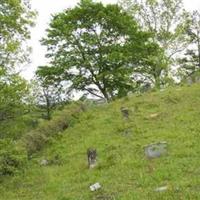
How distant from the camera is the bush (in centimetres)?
1872

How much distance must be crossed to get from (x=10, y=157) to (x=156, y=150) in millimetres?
5778

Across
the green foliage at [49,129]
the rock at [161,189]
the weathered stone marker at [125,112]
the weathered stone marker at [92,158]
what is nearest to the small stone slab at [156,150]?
the weathered stone marker at [92,158]

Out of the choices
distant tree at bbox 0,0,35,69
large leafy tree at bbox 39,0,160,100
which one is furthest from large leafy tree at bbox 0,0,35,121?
large leafy tree at bbox 39,0,160,100

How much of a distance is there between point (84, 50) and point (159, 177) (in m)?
26.7

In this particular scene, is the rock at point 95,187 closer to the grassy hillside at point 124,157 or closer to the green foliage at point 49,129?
the grassy hillside at point 124,157

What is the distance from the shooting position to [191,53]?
210ft

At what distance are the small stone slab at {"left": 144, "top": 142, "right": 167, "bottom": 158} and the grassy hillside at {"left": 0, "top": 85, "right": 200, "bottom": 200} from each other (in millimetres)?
292

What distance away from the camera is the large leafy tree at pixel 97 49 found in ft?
135

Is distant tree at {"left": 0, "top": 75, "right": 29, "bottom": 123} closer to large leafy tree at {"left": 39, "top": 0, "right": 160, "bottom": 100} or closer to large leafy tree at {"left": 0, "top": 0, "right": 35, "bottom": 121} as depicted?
large leafy tree at {"left": 0, "top": 0, "right": 35, "bottom": 121}

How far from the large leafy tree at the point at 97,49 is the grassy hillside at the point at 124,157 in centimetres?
914

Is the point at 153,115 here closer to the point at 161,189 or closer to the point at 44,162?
the point at 44,162

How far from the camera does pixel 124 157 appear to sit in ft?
66.8

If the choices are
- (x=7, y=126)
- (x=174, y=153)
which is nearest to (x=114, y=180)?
(x=174, y=153)

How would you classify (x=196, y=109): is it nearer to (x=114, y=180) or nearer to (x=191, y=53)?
(x=114, y=180)
